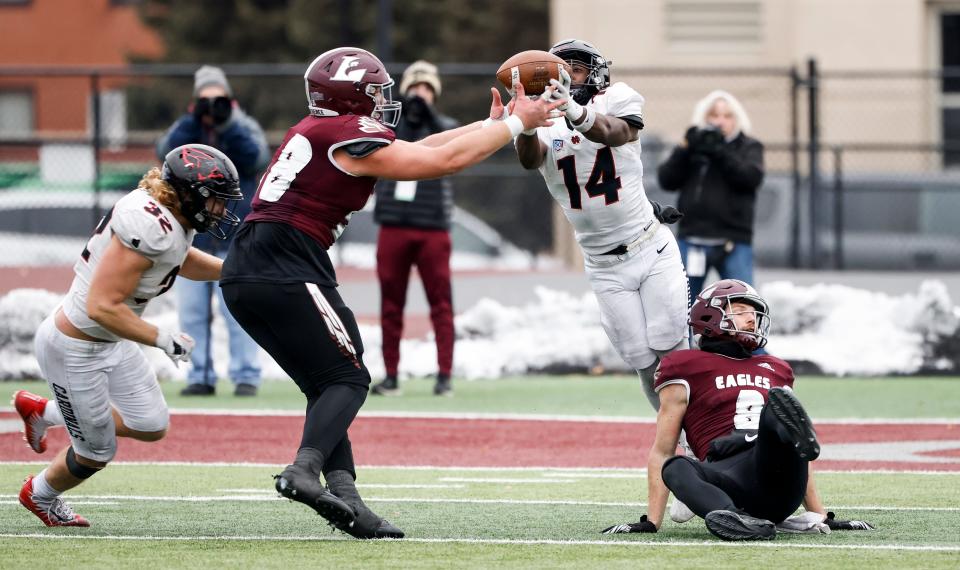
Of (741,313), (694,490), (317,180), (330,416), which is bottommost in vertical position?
(694,490)

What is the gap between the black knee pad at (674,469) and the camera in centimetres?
625

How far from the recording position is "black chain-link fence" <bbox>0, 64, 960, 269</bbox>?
16.4 metres

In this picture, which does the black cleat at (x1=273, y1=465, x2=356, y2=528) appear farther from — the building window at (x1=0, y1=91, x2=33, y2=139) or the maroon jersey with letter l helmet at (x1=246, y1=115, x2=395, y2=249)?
the building window at (x1=0, y1=91, x2=33, y2=139)

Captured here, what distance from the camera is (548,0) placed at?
35125 mm

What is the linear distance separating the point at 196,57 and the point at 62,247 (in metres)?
13.5

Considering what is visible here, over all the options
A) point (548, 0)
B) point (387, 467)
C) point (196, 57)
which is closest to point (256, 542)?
point (387, 467)

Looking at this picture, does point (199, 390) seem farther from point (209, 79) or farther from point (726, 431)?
point (726, 431)

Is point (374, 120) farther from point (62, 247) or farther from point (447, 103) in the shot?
point (447, 103)

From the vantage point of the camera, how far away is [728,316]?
6555 millimetres

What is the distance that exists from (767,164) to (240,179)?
1054cm

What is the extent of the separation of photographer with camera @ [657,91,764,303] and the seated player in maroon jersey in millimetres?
4377

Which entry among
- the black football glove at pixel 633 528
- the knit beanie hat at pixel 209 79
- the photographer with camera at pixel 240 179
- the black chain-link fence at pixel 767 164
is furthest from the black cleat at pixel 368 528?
the black chain-link fence at pixel 767 164

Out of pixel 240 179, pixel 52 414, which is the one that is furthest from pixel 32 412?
pixel 240 179

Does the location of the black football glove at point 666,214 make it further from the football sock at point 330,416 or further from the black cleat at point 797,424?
the football sock at point 330,416
